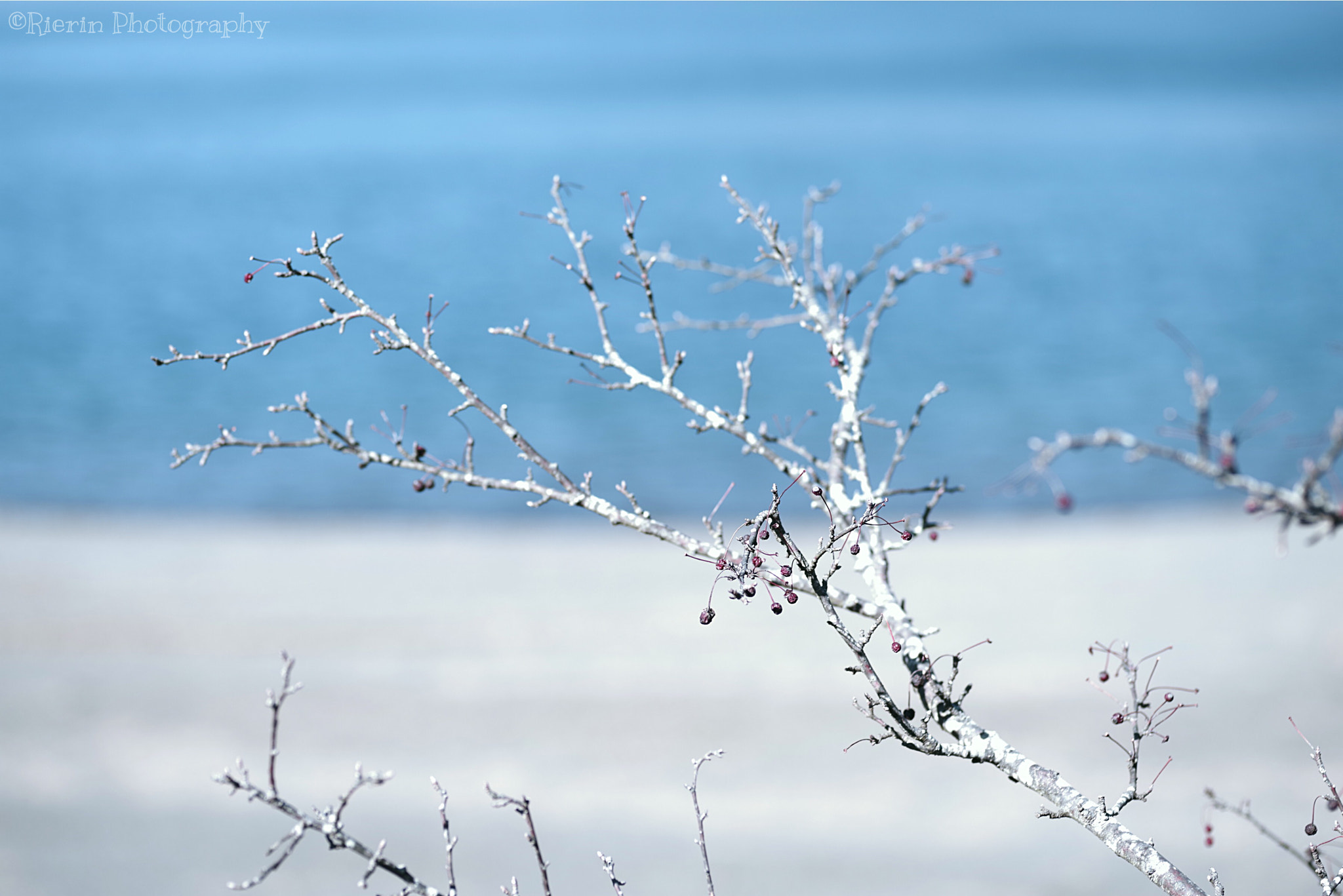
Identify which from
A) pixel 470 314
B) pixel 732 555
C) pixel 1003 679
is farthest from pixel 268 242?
pixel 732 555

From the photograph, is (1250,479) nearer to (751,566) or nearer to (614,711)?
(751,566)

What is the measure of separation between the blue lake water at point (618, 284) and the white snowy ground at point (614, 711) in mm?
4126

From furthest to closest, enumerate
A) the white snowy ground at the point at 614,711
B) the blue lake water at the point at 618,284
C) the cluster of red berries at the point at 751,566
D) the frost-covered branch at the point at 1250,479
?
the blue lake water at the point at 618,284, the white snowy ground at the point at 614,711, the frost-covered branch at the point at 1250,479, the cluster of red berries at the point at 751,566

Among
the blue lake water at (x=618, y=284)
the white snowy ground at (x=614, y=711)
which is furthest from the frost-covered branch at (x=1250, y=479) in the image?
the white snowy ground at (x=614, y=711)

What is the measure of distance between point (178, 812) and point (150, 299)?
97.5 ft

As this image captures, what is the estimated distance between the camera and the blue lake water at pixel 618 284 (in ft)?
74.4

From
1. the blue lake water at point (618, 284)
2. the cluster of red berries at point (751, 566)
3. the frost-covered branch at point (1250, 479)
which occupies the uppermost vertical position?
the blue lake water at point (618, 284)

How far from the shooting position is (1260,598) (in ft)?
47.4

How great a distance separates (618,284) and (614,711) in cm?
2508

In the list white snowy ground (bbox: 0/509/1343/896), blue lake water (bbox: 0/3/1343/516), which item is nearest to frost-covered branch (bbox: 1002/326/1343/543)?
blue lake water (bbox: 0/3/1343/516)


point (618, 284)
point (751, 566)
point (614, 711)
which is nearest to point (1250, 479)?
point (751, 566)

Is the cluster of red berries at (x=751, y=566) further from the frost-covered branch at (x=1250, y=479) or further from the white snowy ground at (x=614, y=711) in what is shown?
the white snowy ground at (x=614, y=711)

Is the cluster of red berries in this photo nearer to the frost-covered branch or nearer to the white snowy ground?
the frost-covered branch

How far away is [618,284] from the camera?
35.5 m
